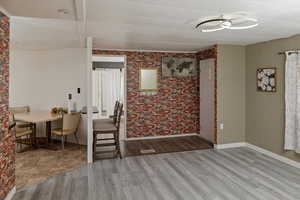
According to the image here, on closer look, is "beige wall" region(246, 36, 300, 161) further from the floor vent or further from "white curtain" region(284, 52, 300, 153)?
the floor vent

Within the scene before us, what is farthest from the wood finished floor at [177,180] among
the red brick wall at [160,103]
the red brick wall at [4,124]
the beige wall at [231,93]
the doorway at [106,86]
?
the doorway at [106,86]

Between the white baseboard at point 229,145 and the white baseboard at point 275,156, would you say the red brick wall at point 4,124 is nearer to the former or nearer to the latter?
the white baseboard at point 229,145

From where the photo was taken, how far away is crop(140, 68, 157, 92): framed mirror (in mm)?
5793

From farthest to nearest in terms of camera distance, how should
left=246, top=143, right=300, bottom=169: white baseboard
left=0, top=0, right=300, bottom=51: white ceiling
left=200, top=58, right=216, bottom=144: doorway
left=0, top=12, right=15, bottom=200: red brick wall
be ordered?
1. left=200, top=58, right=216, bottom=144: doorway
2. left=246, top=143, right=300, bottom=169: white baseboard
3. left=0, top=12, right=15, bottom=200: red brick wall
4. left=0, top=0, right=300, bottom=51: white ceiling

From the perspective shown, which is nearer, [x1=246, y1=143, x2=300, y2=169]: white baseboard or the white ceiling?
the white ceiling

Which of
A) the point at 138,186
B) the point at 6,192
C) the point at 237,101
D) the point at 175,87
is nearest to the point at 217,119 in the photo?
the point at 237,101

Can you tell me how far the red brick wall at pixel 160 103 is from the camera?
226 inches

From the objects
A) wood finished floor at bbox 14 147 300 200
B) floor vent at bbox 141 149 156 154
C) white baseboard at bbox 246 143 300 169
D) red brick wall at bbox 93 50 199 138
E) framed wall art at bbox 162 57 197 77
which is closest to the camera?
wood finished floor at bbox 14 147 300 200

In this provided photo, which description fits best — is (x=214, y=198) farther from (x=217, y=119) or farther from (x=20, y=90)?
(x=20, y=90)

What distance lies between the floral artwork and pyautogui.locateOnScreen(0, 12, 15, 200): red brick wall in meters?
4.52

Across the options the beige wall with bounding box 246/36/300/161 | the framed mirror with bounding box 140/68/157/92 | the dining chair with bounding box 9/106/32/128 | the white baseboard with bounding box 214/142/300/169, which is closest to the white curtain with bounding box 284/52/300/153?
the beige wall with bounding box 246/36/300/161

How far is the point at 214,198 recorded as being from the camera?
2789 millimetres

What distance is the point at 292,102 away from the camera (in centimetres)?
388

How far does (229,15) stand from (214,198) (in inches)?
92.7
